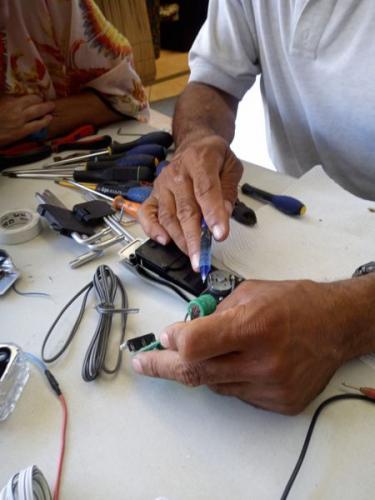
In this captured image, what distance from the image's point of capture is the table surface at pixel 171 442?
357mm

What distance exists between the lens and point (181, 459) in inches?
14.8

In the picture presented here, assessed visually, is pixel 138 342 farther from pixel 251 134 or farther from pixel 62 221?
pixel 251 134

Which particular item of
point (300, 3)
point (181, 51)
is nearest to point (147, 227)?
point (300, 3)

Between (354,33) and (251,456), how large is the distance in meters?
0.71

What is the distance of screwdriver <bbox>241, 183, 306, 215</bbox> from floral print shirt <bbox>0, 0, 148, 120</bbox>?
444 millimetres

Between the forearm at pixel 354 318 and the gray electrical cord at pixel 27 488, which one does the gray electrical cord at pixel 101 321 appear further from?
the forearm at pixel 354 318

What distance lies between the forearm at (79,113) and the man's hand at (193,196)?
368 mm

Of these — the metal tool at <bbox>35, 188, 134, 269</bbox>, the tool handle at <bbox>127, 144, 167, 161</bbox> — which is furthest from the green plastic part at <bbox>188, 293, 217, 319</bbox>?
the tool handle at <bbox>127, 144, 167, 161</bbox>

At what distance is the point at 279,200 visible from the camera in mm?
668

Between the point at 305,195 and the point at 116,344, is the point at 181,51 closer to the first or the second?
the point at 305,195

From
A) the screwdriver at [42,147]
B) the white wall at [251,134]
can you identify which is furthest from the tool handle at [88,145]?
the white wall at [251,134]

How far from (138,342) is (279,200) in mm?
352

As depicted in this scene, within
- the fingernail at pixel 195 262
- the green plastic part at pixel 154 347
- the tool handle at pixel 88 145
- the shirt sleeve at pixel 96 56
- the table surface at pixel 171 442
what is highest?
the shirt sleeve at pixel 96 56

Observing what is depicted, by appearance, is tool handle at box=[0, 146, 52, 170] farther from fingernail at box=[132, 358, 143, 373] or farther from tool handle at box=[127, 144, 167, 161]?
fingernail at box=[132, 358, 143, 373]
